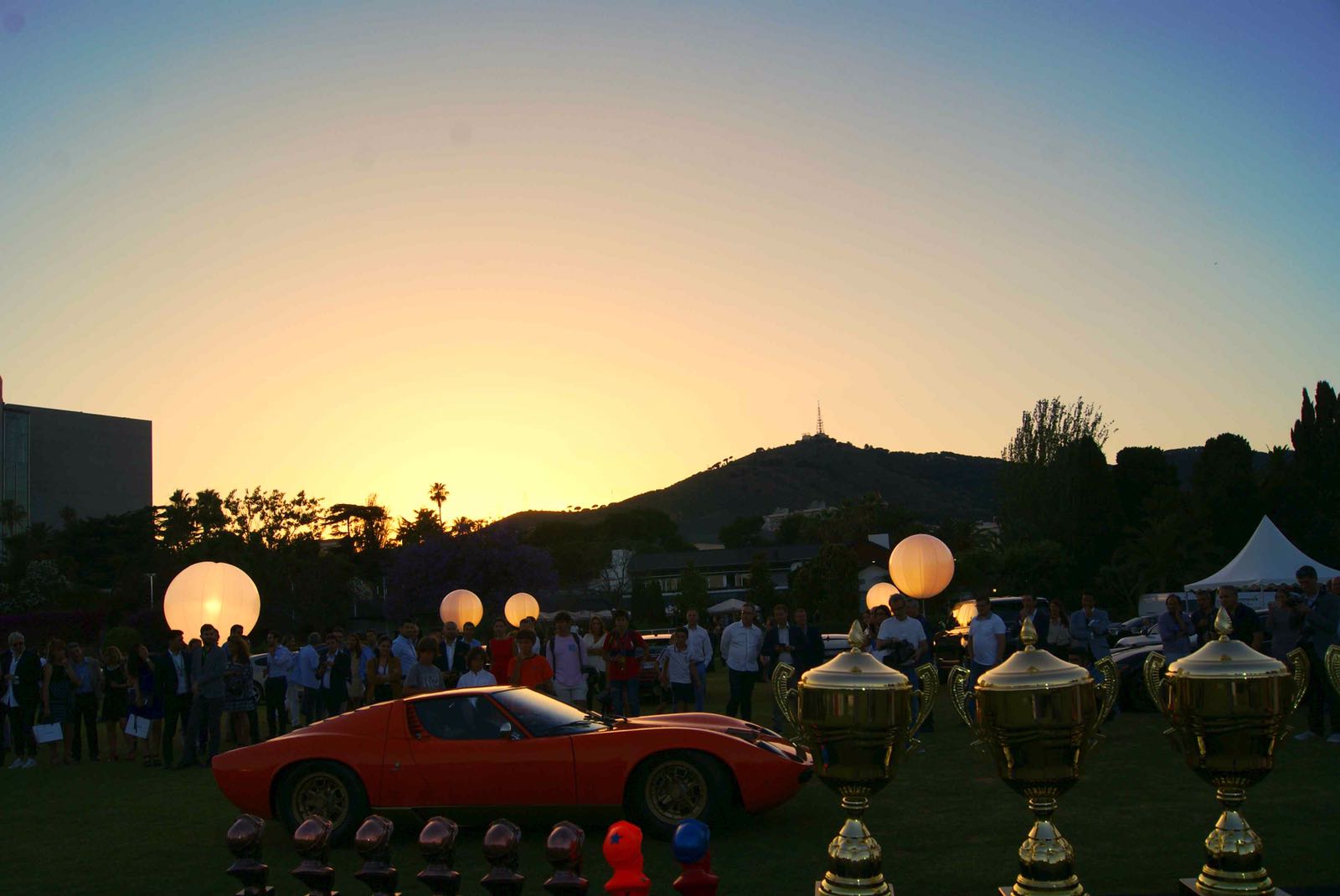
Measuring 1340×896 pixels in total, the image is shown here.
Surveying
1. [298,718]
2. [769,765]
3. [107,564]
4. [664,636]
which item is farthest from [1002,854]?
[107,564]

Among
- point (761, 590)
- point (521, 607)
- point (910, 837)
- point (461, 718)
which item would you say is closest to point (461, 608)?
point (521, 607)

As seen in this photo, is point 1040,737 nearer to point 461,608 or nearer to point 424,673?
point 424,673

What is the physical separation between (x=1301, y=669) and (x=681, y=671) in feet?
35.3

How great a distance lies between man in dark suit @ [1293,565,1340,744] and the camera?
10.8m

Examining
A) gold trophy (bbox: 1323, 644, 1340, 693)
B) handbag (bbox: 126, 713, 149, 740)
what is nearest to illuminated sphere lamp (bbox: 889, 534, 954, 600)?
handbag (bbox: 126, 713, 149, 740)

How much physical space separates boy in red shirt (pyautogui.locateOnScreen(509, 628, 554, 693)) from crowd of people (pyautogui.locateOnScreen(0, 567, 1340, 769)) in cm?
2

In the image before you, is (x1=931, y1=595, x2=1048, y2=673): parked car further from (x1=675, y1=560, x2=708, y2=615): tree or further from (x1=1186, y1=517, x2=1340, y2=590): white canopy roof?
(x1=675, y1=560, x2=708, y2=615): tree

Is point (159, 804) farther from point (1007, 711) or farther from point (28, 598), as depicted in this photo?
point (28, 598)

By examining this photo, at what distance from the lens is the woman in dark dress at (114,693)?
48.7ft

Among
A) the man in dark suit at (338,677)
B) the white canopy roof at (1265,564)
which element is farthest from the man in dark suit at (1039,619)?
the white canopy roof at (1265,564)

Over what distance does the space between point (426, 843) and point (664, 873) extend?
172 inches

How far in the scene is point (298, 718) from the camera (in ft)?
55.1

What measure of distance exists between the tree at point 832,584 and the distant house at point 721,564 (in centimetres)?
3485

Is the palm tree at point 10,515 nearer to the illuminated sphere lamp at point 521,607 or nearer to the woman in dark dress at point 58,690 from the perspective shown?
the illuminated sphere lamp at point 521,607
